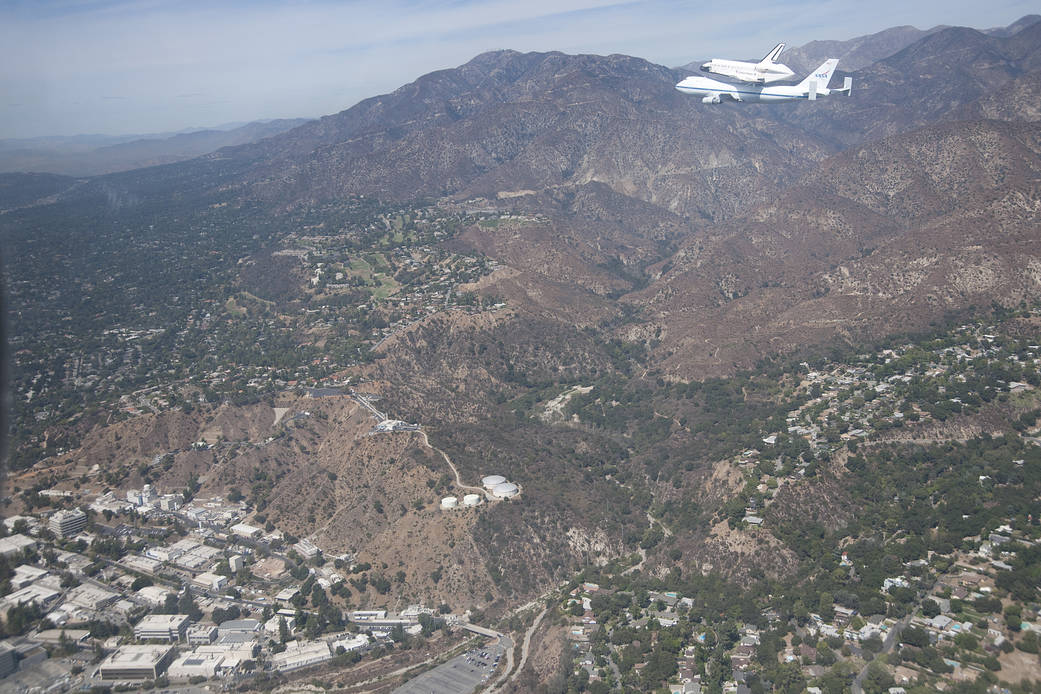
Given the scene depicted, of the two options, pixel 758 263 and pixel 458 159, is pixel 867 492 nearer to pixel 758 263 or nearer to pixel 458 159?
pixel 758 263

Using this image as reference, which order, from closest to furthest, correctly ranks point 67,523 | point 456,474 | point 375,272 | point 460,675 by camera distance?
point 460,675 → point 67,523 → point 456,474 → point 375,272

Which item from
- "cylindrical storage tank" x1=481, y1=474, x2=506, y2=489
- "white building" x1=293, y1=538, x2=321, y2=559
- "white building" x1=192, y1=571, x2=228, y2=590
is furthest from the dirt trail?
"white building" x1=192, y1=571, x2=228, y2=590

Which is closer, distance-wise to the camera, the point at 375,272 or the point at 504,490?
the point at 504,490

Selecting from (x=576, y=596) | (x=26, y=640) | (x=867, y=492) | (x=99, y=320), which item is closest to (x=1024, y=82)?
(x=867, y=492)

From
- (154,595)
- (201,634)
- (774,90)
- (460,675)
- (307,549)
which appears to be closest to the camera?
(460,675)

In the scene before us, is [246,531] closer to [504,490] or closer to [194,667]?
[194,667]

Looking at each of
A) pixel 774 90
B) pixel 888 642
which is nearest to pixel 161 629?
pixel 888 642

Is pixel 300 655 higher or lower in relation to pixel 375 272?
lower

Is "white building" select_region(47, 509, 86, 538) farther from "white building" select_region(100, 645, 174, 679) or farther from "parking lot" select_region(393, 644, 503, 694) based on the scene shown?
"parking lot" select_region(393, 644, 503, 694)
